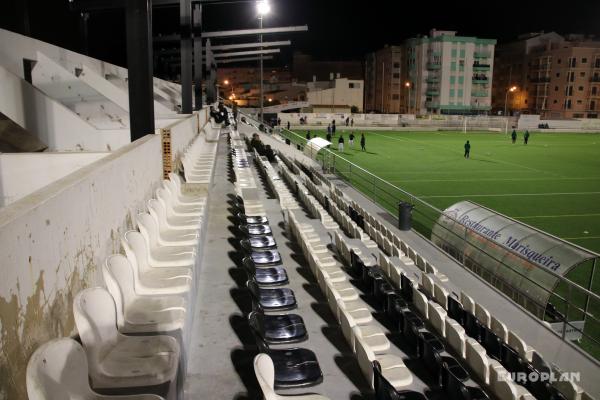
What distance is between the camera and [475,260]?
10.2 meters

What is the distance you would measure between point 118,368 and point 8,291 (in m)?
1.20

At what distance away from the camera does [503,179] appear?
25.5 m

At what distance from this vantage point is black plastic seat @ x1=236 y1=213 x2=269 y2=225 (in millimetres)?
8914

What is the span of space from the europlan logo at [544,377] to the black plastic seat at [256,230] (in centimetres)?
436

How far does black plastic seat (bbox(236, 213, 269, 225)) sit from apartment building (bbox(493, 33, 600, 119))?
81894mm

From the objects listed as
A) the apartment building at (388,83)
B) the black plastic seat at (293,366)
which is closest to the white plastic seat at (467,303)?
the black plastic seat at (293,366)

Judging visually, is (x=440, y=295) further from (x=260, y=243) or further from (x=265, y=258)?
(x=260, y=243)

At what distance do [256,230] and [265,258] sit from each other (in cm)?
142

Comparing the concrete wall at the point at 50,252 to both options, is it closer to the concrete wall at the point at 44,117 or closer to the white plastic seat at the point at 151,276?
the white plastic seat at the point at 151,276

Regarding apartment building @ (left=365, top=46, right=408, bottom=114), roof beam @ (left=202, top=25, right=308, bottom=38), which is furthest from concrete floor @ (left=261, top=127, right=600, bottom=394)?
apartment building @ (left=365, top=46, right=408, bottom=114)

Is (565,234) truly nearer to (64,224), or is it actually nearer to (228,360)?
(228,360)

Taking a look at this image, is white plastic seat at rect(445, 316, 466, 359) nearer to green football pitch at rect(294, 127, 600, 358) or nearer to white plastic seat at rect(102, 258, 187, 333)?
green football pitch at rect(294, 127, 600, 358)

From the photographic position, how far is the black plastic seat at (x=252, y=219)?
8914 millimetres

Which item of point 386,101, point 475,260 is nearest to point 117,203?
point 475,260
